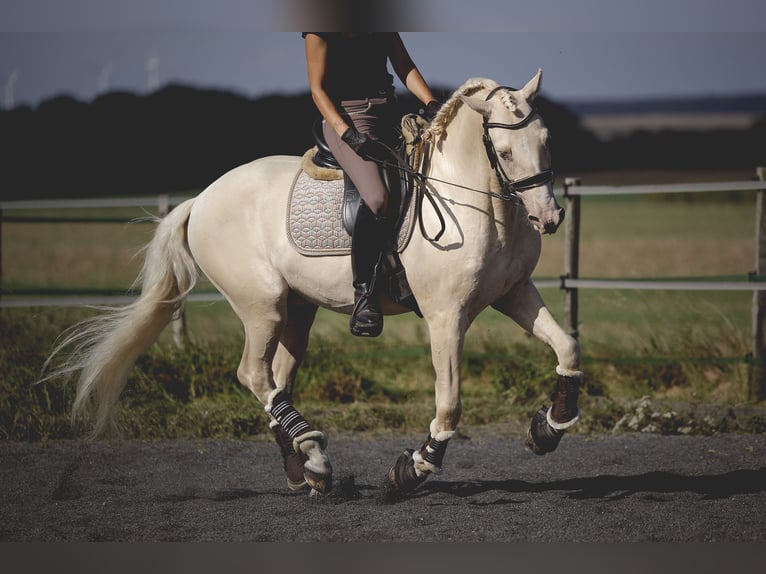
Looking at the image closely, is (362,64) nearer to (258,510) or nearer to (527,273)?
(527,273)

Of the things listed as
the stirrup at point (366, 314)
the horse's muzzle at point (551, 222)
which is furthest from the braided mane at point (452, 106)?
the stirrup at point (366, 314)

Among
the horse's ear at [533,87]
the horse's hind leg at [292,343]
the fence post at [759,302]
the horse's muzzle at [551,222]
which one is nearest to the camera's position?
the horse's muzzle at [551,222]

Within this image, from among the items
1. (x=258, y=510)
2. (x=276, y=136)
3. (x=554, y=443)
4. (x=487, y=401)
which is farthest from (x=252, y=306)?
(x=276, y=136)

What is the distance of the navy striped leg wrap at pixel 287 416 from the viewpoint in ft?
16.3

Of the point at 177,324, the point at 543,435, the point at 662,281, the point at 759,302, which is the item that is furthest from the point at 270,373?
the point at 759,302

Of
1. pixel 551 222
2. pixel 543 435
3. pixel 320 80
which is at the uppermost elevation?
pixel 320 80

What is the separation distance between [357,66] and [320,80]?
0.28m

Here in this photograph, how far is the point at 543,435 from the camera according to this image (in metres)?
4.59

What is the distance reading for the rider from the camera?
457cm

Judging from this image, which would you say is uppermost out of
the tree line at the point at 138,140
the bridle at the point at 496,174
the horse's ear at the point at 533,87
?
the tree line at the point at 138,140

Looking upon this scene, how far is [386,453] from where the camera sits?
6062mm

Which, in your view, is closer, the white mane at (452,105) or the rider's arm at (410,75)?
the white mane at (452,105)

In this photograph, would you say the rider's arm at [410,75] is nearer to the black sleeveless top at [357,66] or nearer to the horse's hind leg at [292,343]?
the black sleeveless top at [357,66]

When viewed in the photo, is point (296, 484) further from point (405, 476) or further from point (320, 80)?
point (320, 80)
